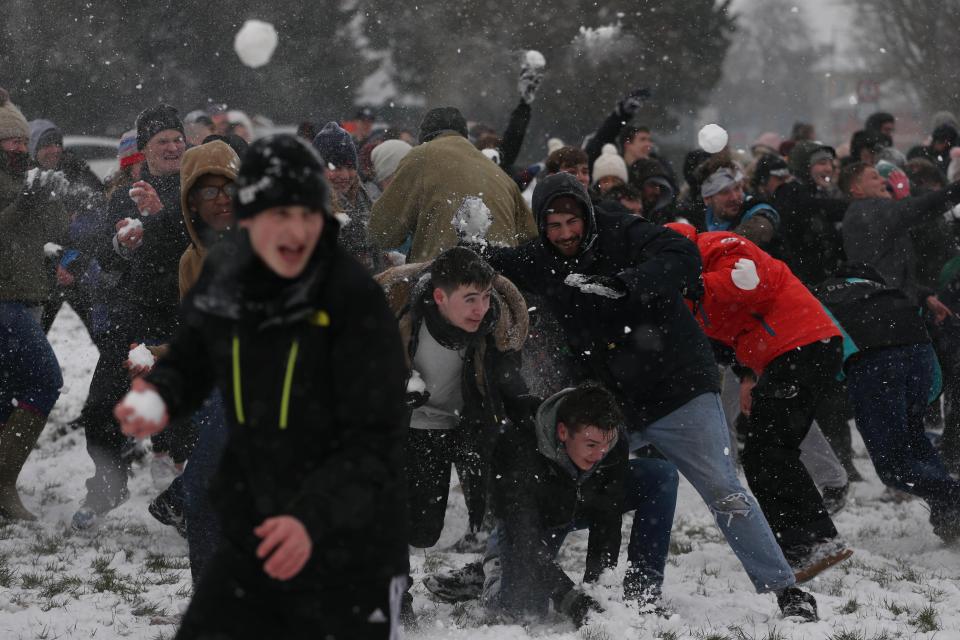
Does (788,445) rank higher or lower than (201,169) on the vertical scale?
lower

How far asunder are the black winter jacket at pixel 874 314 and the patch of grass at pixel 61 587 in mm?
4221

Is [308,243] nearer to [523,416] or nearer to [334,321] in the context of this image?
[334,321]

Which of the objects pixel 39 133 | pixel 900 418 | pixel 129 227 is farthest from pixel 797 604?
pixel 39 133

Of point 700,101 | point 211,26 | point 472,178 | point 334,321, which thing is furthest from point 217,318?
point 700,101

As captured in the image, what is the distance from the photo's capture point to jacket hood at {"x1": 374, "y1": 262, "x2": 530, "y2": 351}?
505 centimetres

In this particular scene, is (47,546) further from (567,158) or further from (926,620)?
(926,620)

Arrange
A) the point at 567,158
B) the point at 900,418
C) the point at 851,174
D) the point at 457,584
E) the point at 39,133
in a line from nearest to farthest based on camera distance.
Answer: the point at 457,584
the point at 900,418
the point at 567,158
the point at 851,174
the point at 39,133

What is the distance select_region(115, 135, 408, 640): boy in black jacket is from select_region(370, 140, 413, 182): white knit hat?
4.42 metres

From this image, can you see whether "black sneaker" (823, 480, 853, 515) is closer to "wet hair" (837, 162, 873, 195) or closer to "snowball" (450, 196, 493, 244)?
"wet hair" (837, 162, 873, 195)

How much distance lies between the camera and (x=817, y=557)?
5.32m

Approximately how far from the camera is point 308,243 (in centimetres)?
276

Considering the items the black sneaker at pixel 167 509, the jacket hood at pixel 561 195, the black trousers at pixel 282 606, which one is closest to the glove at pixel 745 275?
the jacket hood at pixel 561 195

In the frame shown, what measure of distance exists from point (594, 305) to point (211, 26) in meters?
15.5

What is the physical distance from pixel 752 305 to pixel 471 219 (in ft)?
4.73
